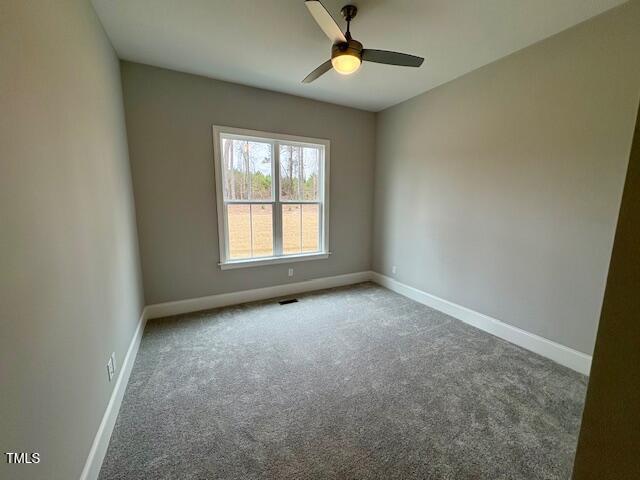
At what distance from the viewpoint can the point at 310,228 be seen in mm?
4062

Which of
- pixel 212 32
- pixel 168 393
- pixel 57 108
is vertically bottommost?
pixel 168 393

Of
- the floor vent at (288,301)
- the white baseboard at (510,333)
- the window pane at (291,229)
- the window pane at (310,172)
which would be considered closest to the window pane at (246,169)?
the window pane at (291,229)

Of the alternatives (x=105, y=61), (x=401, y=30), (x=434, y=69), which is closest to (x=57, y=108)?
(x=105, y=61)

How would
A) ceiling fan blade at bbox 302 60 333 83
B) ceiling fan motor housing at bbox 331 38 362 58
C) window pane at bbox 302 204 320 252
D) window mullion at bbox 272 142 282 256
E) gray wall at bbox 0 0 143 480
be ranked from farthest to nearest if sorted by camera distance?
window pane at bbox 302 204 320 252 → window mullion at bbox 272 142 282 256 → ceiling fan blade at bbox 302 60 333 83 → ceiling fan motor housing at bbox 331 38 362 58 → gray wall at bbox 0 0 143 480

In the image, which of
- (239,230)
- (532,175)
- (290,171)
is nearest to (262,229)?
(239,230)

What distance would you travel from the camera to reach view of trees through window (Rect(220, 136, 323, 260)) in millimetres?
3436

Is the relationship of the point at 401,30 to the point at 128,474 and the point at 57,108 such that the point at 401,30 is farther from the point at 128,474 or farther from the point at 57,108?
the point at 128,474

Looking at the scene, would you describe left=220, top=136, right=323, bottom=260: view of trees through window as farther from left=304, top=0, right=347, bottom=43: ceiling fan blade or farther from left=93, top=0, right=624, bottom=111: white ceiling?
left=304, top=0, right=347, bottom=43: ceiling fan blade

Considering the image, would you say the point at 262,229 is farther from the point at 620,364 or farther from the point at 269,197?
the point at 620,364

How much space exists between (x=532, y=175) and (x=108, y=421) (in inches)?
146

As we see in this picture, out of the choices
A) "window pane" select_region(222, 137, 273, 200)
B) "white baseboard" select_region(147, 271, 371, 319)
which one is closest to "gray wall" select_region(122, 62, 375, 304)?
"white baseboard" select_region(147, 271, 371, 319)

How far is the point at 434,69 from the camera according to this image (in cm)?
280

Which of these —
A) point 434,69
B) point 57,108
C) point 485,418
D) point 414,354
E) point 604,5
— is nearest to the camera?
point 57,108

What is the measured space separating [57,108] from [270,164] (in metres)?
Result: 2.44
